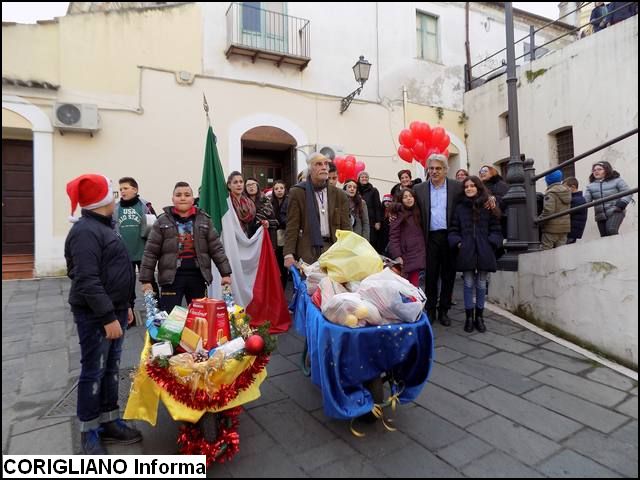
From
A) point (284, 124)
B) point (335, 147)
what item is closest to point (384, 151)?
point (335, 147)

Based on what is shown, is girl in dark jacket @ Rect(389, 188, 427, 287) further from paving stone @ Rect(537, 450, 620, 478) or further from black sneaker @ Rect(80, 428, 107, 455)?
black sneaker @ Rect(80, 428, 107, 455)

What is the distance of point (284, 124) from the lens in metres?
9.54

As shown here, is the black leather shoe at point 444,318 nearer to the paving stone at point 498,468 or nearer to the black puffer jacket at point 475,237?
the black puffer jacket at point 475,237

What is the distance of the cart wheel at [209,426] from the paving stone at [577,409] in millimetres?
2106

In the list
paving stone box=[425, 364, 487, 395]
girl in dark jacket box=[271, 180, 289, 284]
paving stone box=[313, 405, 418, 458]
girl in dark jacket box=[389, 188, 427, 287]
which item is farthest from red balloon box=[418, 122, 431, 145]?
paving stone box=[313, 405, 418, 458]

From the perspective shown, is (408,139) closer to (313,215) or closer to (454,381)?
(313,215)

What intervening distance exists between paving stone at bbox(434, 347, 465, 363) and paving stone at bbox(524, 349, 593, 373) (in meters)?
0.58

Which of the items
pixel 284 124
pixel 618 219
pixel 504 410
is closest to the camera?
pixel 504 410

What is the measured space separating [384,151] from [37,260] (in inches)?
316

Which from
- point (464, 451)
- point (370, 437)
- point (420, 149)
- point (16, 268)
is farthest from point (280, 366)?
point (16, 268)

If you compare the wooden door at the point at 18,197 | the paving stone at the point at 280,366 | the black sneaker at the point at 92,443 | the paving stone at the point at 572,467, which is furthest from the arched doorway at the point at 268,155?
the paving stone at the point at 572,467

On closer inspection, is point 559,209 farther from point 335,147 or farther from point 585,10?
point 585,10

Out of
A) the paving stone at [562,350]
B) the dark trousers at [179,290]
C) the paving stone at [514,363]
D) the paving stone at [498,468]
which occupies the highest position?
the dark trousers at [179,290]

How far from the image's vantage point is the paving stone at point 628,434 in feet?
7.03
